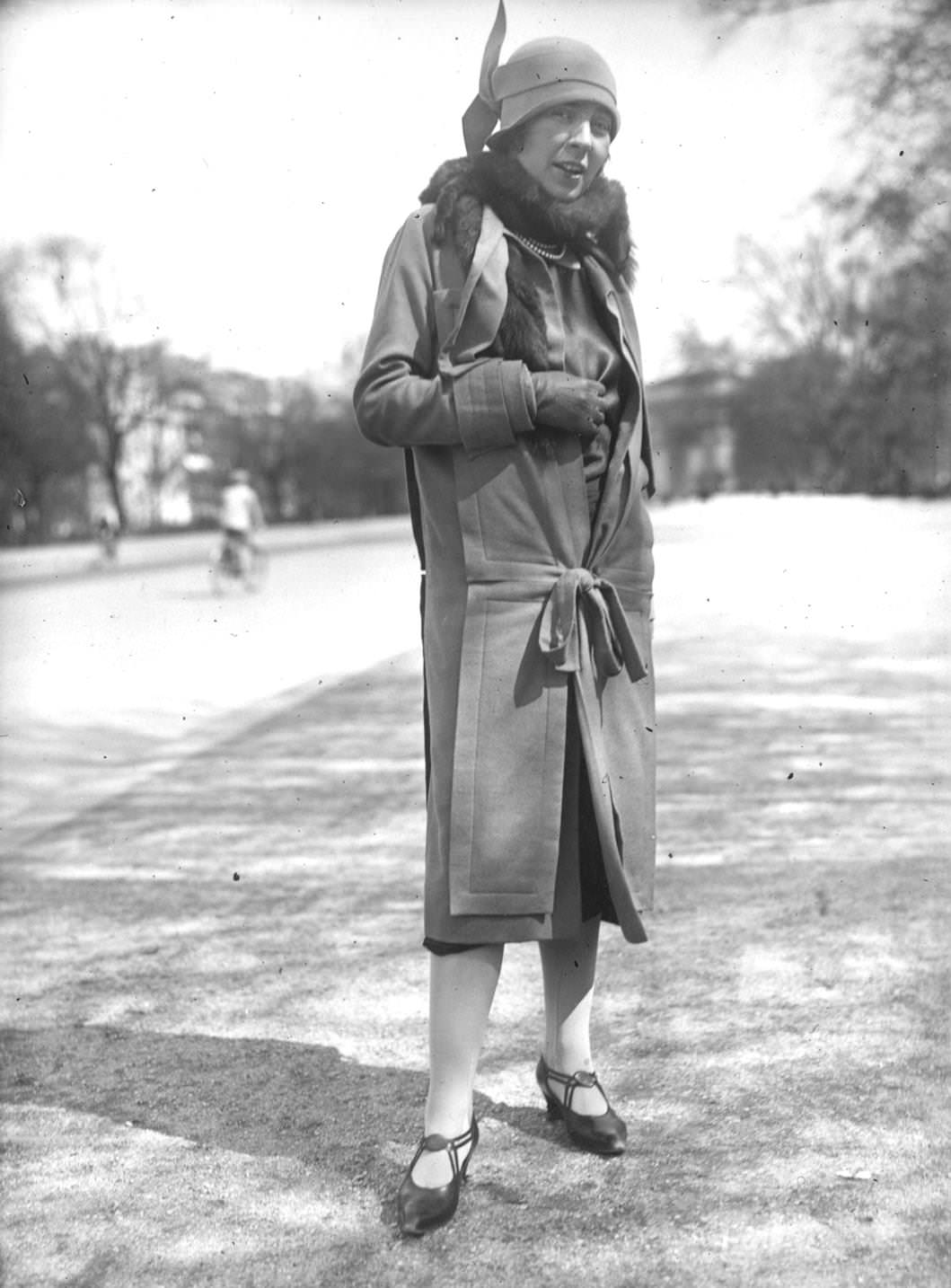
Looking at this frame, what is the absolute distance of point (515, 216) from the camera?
2.96 meters

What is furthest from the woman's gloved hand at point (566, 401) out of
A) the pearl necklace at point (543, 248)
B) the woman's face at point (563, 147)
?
the woman's face at point (563, 147)

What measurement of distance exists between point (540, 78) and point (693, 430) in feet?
35.1

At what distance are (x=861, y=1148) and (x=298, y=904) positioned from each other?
2.35 m

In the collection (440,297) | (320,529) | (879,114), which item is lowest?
(320,529)

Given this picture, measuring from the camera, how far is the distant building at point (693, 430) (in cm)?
456

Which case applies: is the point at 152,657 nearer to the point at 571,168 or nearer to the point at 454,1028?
the point at 454,1028

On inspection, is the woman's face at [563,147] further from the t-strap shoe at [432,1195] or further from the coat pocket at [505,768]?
the t-strap shoe at [432,1195]

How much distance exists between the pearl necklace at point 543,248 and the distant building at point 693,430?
311 millimetres

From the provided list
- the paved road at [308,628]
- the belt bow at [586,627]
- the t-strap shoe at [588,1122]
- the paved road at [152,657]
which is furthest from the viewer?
the paved road at [308,628]

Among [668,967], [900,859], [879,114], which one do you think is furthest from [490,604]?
[879,114]

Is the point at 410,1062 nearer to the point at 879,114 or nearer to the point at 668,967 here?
the point at 668,967

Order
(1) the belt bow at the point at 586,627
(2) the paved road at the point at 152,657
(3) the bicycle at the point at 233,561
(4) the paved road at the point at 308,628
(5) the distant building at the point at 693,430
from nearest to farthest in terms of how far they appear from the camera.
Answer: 1. (1) the belt bow at the point at 586,627
2. (5) the distant building at the point at 693,430
3. (2) the paved road at the point at 152,657
4. (4) the paved road at the point at 308,628
5. (3) the bicycle at the point at 233,561

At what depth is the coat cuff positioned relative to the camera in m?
2.83

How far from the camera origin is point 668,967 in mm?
4363
